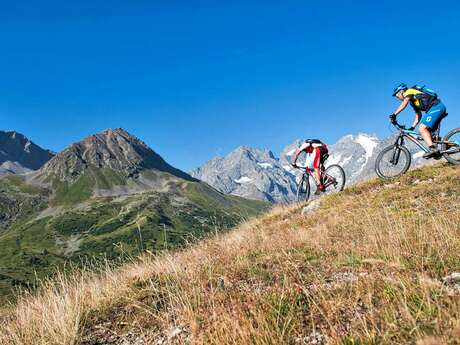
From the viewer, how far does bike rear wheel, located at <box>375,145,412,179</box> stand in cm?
1856

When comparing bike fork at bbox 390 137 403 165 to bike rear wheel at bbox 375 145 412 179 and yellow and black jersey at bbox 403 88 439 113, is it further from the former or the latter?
yellow and black jersey at bbox 403 88 439 113

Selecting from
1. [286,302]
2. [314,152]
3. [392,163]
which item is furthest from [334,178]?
[286,302]

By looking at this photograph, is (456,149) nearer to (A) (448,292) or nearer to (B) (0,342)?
(A) (448,292)

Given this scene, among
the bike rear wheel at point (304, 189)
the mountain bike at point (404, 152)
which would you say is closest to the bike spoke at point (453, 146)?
the mountain bike at point (404, 152)

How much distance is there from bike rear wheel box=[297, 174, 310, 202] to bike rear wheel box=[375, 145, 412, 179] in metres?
3.59

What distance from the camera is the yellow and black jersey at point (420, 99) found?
15.8 metres

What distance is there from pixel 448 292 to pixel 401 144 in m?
15.8

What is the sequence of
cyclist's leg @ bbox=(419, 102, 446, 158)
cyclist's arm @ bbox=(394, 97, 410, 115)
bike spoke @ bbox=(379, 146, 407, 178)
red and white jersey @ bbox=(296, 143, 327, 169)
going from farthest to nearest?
red and white jersey @ bbox=(296, 143, 327, 169)
bike spoke @ bbox=(379, 146, 407, 178)
cyclist's arm @ bbox=(394, 97, 410, 115)
cyclist's leg @ bbox=(419, 102, 446, 158)

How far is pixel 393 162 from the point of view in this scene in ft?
62.3

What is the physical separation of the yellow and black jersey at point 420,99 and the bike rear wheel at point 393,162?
9.37ft

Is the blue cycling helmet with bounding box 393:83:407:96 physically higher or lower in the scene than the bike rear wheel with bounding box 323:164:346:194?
higher

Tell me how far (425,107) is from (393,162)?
3.77 m

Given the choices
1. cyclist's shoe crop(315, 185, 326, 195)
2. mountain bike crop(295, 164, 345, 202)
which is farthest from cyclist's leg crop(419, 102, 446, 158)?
cyclist's shoe crop(315, 185, 326, 195)

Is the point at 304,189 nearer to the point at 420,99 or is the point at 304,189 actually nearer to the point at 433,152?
the point at 433,152
